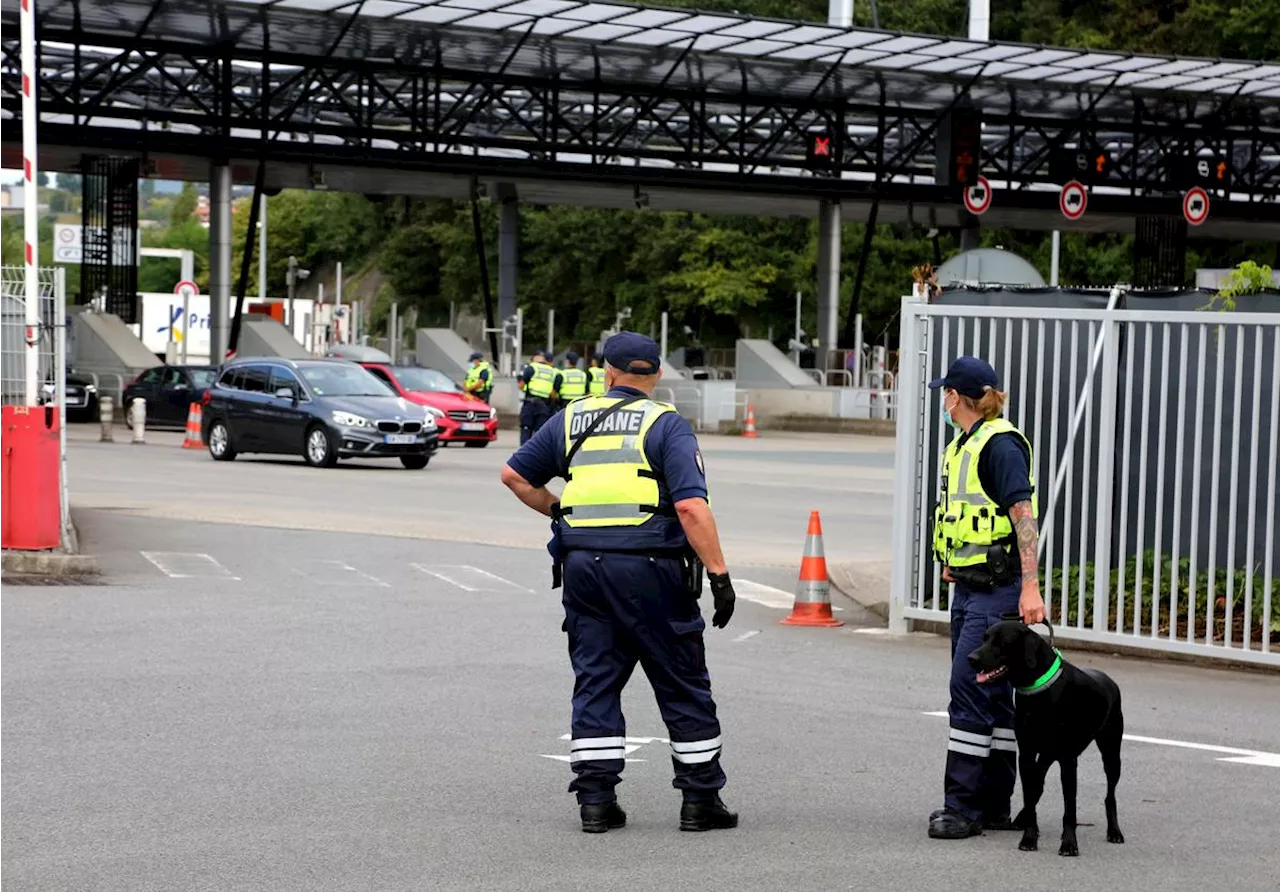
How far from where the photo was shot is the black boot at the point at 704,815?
24.8 ft

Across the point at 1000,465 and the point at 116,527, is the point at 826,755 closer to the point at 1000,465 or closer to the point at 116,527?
the point at 1000,465

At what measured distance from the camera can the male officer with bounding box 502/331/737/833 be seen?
295 inches

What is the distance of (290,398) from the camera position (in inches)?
1193

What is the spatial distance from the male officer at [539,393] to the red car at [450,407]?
6.31m

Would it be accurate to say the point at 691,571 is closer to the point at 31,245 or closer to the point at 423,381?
the point at 31,245

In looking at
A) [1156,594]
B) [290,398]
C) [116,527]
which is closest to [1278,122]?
[290,398]

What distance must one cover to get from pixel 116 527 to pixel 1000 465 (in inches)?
520

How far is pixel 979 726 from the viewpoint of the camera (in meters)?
7.60

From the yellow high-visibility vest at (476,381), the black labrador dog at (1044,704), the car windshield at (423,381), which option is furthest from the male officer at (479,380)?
the black labrador dog at (1044,704)

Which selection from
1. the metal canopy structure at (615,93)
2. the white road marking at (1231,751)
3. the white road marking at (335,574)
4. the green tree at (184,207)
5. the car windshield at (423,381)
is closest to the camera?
the white road marking at (1231,751)

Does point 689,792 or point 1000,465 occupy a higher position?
point 1000,465

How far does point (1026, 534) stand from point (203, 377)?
35.1 meters

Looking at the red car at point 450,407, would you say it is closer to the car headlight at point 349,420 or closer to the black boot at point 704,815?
the car headlight at point 349,420

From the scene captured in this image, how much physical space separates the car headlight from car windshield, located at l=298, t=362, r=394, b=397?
28.4 inches
